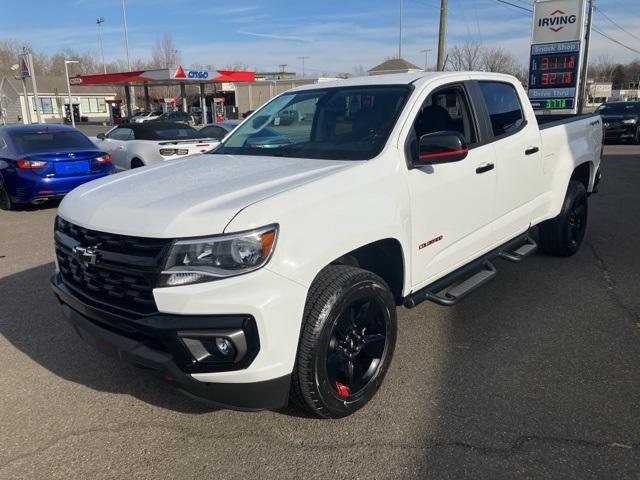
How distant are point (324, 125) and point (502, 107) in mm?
1687

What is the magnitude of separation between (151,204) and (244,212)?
1.83ft

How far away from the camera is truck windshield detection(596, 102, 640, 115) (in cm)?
1967

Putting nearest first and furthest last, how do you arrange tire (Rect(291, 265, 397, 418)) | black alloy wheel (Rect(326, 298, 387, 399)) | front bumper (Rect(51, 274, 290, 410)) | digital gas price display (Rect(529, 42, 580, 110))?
front bumper (Rect(51, 274, 290, 410)), tire (Rect(291, 265, 397, 418)), black alloy wheel (Rect(326, 298, 387, 399)), digital gas price display (Rect(529, 42, 580, 110))

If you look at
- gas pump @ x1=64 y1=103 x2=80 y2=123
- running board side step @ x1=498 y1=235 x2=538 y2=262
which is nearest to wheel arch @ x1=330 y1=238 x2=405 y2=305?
running board side step @ x1=498 y1=235 x2=538 y2=262

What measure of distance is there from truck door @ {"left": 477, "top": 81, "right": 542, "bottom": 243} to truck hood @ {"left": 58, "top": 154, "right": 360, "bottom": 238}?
5.57 ft

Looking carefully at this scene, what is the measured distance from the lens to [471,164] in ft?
12.7

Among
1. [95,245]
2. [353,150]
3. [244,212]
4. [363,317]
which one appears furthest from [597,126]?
[95,245]

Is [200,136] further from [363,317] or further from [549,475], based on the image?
[549,475]

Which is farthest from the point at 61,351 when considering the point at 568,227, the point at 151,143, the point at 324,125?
the point at 151,143

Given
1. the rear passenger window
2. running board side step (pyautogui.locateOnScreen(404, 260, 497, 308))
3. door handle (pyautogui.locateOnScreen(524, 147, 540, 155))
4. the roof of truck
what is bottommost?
running board side step (pyautogui.locateOnScreen(404, 260, 497, 308))

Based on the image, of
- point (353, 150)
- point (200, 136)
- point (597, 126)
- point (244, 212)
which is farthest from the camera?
point (200, 136)

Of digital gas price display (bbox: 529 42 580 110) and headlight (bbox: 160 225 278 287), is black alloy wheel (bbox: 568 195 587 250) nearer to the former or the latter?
headlight (bbox: 160 225 278 287)

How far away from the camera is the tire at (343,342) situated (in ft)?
8.75

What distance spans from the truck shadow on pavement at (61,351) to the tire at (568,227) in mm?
4015
